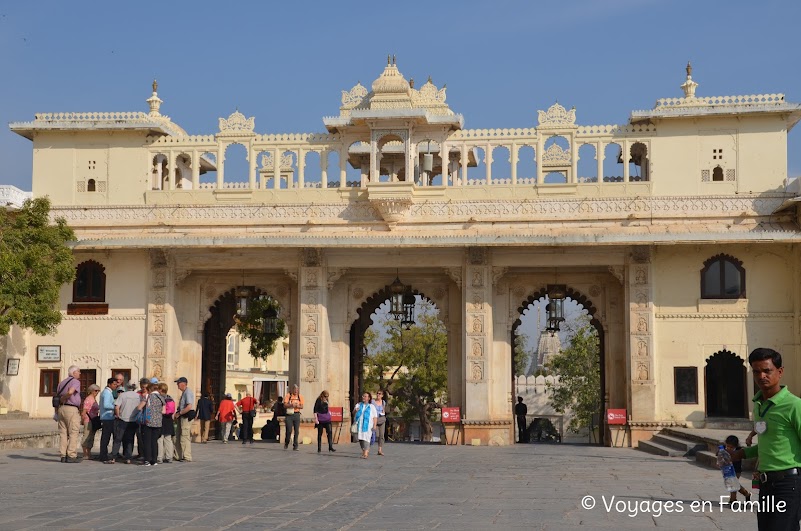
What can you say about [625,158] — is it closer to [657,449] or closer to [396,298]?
[396,298]

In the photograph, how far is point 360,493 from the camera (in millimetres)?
12258

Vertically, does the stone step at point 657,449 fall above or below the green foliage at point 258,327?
below

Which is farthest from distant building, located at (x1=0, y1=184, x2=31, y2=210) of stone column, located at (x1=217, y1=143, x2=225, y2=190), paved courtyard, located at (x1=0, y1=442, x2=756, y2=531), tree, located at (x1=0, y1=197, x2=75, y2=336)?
paved courtyard, located at (x1=0, y1=442, x2=756, y2=531)

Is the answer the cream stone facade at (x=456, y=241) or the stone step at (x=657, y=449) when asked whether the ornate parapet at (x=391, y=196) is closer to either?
the cream stone facade at (x=456, y=241)

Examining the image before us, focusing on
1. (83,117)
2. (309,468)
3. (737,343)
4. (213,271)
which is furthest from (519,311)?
(83,117)

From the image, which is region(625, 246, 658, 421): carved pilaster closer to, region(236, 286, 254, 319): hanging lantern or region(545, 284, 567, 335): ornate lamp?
region(545, 284, 567, 335): ornate lamp

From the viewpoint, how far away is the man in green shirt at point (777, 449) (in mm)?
6105

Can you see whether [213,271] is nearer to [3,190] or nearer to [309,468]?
[3,190]

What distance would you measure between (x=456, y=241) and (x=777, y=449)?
647 inches

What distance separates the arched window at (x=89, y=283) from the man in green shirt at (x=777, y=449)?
20644 mm

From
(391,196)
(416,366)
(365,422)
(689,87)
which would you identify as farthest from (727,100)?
(416,366)

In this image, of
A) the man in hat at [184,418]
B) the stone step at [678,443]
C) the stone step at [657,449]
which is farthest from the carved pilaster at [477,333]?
the man in hat at [184,418]

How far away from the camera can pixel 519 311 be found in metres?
24.6

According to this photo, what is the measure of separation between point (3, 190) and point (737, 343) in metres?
17.0
